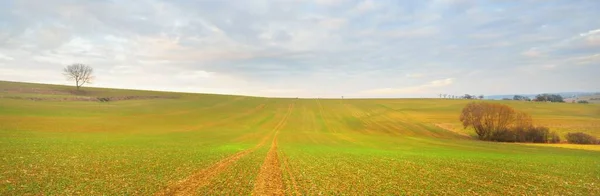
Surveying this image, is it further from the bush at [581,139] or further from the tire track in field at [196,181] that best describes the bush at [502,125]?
the tire track in field at [196,181]

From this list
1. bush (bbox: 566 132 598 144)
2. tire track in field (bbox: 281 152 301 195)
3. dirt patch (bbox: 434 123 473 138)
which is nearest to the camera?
tire track in field (bbox: 281 152 301 195)

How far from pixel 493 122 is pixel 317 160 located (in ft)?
207

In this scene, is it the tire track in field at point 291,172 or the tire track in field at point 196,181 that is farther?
the tire track in field at point 291,172

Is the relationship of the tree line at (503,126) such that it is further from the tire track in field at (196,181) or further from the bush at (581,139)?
the tire track in field at (196,181)

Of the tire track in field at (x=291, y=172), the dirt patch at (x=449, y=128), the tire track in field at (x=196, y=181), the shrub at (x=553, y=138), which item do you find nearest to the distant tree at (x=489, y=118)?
the dirt patch at (x=449, y=128)

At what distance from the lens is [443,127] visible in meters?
86.3

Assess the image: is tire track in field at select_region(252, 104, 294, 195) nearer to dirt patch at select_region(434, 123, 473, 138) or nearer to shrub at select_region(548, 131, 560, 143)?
dirt patch at select_region(434, 123, 473, 138)

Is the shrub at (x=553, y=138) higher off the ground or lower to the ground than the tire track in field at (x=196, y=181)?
lower

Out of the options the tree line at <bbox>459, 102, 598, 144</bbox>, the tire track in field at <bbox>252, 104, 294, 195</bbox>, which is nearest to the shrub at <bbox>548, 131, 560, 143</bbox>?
the tree line at <bbox>459, 102, 598, 144</bbox>

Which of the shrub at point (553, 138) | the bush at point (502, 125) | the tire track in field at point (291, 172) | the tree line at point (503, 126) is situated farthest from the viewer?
the bush at point (502, 125)

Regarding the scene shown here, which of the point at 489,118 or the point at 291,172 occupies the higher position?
the point at 489,118

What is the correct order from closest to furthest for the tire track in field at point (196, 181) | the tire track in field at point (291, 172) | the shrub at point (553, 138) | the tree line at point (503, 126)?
the tire track in field at point (196, 181) < the tire track in field at point (291, 172) < the shrub at point (553, 138) < the tree line at point (503, 126)

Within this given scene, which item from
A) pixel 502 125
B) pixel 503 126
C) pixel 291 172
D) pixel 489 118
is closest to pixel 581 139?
pixel 503 126

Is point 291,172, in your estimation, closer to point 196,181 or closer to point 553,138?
point 196,181
